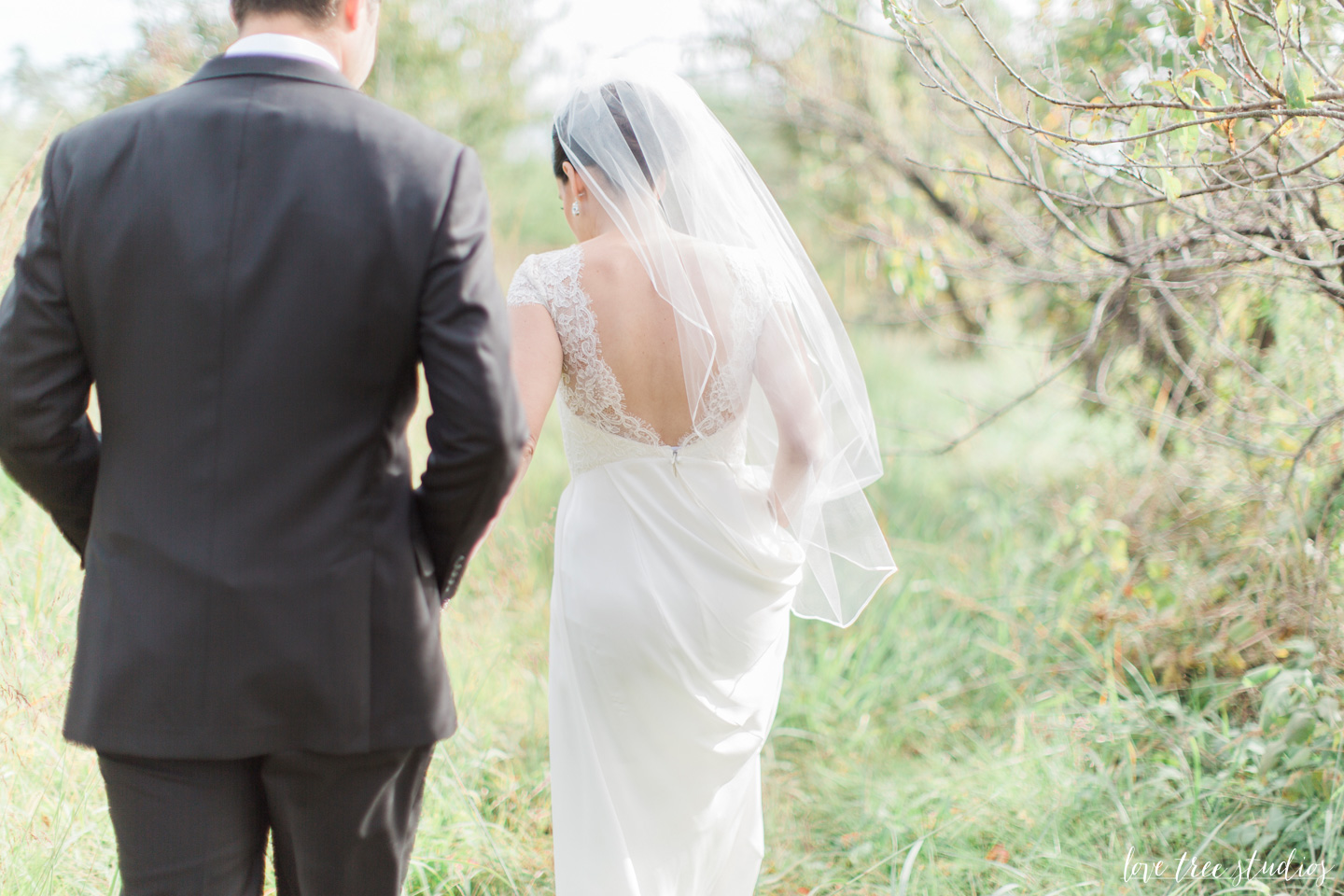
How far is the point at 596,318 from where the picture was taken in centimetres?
204

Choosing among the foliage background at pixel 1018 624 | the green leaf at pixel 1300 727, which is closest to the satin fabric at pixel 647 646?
the foliage background at pixel 1018 624

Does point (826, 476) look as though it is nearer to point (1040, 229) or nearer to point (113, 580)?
point (113, 580)

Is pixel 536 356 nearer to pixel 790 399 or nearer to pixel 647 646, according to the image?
pixel 790 399

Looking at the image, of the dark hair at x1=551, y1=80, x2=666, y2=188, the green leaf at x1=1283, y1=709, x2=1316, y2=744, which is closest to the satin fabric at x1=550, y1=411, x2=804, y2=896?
the dark hair at x1=551, y1=80, x2=666, y2=188

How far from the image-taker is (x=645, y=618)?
84.7 inches

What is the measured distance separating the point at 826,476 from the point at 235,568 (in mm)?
1443

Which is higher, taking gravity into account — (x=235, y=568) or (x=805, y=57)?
(x=805, y=57)

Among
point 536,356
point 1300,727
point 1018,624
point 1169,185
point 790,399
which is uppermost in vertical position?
point 1169,185

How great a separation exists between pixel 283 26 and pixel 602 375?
0.93 metres

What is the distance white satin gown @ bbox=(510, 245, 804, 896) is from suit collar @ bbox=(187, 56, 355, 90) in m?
0.76

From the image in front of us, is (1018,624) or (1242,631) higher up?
(1242,631)

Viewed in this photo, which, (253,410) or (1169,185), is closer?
(253,410)

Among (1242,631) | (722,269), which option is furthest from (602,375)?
(1242,631)

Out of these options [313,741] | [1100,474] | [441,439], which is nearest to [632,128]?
[441,439]
